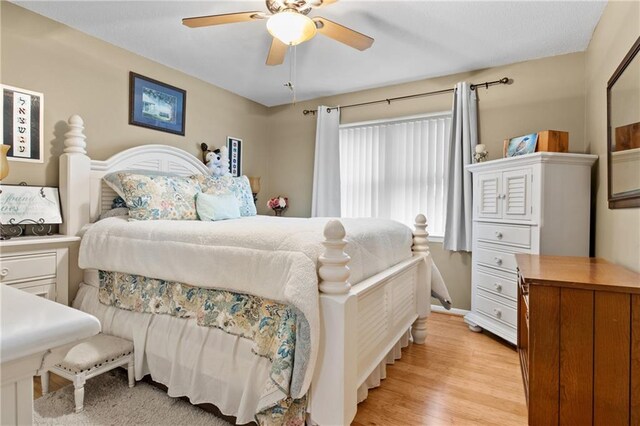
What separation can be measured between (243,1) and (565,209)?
2.76 meters

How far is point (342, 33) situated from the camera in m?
2.12

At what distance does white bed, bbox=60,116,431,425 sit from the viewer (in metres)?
1.43

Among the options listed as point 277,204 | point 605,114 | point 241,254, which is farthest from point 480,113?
point 241,254

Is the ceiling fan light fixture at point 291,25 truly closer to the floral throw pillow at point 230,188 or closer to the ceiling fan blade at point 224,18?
the ceiling fan blade at point 224,18

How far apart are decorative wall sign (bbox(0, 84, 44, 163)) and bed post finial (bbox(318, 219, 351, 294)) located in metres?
2.35

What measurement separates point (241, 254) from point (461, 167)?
262 cm

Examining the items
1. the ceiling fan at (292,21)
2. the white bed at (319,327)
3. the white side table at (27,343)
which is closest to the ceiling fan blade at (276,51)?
the ceiling fan at (292,21)

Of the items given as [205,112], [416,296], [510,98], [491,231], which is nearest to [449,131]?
[510,98]

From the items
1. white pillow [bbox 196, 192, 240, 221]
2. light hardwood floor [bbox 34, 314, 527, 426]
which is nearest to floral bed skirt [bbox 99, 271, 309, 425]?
light hardwood floor [bbox 34, 314, 527, 426]

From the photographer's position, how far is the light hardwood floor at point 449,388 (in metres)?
1.76

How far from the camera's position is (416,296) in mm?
2686

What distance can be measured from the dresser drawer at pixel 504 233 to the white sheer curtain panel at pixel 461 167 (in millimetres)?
372

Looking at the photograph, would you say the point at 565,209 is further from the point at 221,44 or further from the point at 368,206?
the point at 221,44

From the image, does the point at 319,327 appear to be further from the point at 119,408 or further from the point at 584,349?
the point at 119,408
